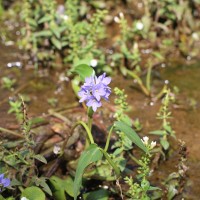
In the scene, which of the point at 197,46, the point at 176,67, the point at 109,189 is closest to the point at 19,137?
the point at 109,189

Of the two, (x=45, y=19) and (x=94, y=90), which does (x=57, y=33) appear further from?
(x=94, y=90)

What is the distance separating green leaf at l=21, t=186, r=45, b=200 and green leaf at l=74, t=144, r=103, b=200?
1.07 feet

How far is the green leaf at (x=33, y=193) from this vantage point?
2.59 metres

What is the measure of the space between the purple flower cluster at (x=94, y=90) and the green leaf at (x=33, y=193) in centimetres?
57

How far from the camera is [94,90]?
2.46m

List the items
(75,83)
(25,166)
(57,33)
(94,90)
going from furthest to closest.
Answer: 1. (57,33)
2. (75,83)
3. (25,166)
4. (94,90)

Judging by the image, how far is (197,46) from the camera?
471 centimetres

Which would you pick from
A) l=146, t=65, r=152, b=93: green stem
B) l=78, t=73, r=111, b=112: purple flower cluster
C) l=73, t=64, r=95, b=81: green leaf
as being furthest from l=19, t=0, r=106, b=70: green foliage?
l=78, t=73, r=111, b=112: purple flower cluster

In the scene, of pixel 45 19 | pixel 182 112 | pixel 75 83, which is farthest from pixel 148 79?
pixel 45 19

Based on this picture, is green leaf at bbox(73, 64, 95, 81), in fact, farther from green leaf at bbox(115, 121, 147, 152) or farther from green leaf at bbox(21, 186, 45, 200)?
green leaf at bbox(21, 186, 45, 200)

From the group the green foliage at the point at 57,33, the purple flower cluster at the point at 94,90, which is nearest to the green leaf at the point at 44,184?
the purple flower cluster at the point at 94,90

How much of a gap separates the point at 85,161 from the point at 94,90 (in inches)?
15.2

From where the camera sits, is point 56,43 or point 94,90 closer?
point 94,90

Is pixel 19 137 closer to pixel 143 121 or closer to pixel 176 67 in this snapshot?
pixel 143 121
